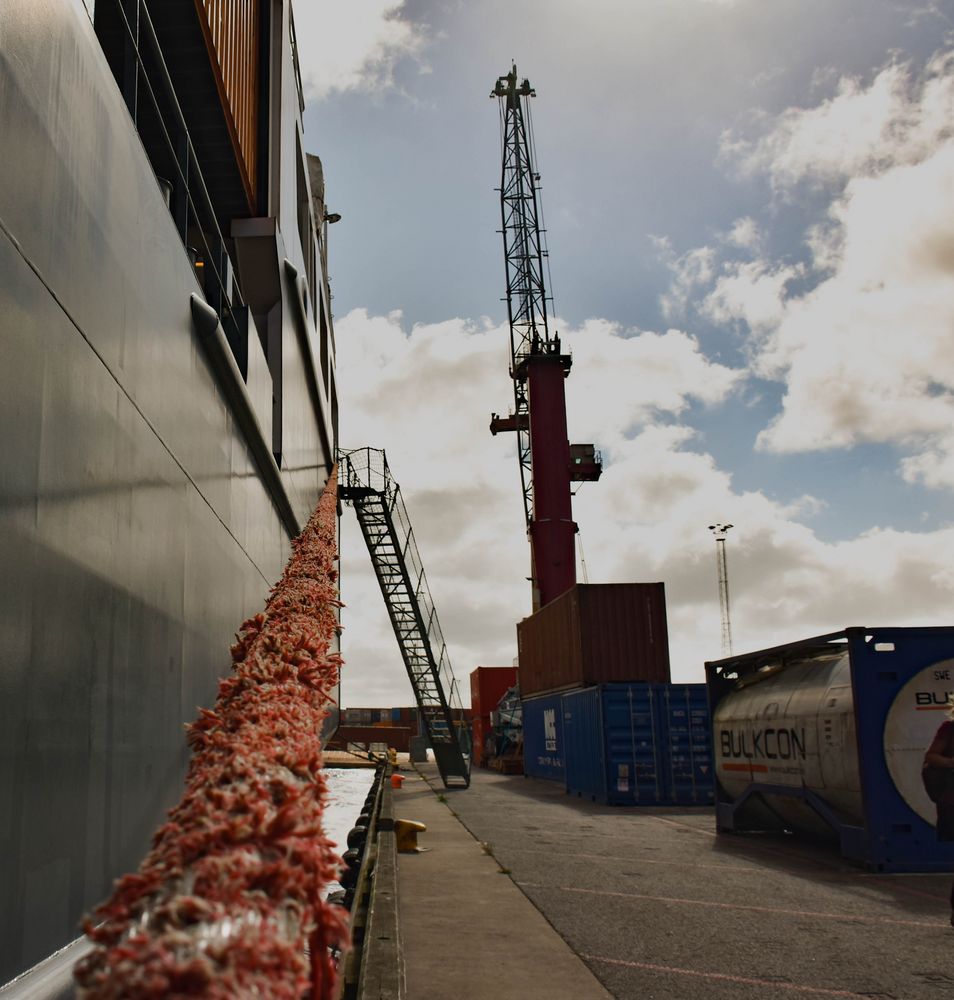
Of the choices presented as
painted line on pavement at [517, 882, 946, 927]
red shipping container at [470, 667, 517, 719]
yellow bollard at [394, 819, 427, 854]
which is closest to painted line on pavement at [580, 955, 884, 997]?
painted line on pavement at [517, 882, 946, 927]

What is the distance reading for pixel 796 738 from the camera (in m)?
11.5

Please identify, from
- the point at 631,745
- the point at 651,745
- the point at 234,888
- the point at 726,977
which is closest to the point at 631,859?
the point at 726,977

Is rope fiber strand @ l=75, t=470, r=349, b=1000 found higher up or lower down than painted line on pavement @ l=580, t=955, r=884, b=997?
higher up

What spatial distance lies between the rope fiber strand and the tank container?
9.54 meters

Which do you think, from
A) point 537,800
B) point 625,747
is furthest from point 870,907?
point 537,800

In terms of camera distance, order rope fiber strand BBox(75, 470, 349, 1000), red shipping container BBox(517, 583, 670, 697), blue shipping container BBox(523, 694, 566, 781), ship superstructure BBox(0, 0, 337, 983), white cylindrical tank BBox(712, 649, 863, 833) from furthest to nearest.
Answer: blue shipping container BBox(523, 694, 566, 781) → red shipping container BBox(517, 583, 670, 697) → white cylindrical tank BBox(712, 649, 863, 833) → ship superstructure BBox(0, 0, 337, 983) → rope fiber strand BBox(75, 470, 349, 1000)

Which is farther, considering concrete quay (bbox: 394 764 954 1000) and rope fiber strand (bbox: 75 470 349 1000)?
concrete quay (bbox: 394 764 954 1000)

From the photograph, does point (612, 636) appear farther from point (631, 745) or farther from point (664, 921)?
point (664, 921)

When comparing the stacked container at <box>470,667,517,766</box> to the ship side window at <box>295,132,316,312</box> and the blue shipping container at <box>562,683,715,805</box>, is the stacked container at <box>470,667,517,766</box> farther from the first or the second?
the ship side window at <box>295,132,316,312</box>

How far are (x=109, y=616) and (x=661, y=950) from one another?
16.5ft

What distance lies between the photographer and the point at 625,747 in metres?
20.3

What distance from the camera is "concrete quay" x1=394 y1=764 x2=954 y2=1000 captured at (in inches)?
233

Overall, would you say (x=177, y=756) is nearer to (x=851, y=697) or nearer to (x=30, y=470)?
(x=30, y=470)

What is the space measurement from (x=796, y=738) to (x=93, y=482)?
1012 centimetres
